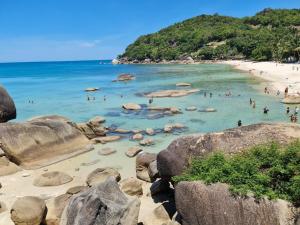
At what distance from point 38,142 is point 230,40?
5224 inches

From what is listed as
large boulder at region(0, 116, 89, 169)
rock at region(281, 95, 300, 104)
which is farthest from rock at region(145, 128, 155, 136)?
rock at region(281, 95, 300, 104)

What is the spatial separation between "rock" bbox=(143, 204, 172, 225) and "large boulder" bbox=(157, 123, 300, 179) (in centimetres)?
140

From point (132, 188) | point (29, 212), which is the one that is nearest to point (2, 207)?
point (29, 212)

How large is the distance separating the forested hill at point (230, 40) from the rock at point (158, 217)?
300 feet

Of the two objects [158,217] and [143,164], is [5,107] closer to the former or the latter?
[143,164]

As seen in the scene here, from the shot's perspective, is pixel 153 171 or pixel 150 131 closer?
pixel 153 171

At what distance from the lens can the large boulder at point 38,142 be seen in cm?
1964

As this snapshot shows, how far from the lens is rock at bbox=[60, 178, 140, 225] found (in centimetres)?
943

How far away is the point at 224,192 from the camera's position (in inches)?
370

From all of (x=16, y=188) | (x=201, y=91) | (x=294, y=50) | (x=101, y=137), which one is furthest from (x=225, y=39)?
(x=16, y=188)

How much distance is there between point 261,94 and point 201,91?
34.4ft

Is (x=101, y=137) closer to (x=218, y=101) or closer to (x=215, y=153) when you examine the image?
(x=215, y=153)

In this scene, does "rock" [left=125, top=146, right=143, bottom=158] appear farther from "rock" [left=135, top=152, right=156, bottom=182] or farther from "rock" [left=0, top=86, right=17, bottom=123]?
"rock" [left=0, top=86, right=17, bottom=123]

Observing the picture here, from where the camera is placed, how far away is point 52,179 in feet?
56.6
